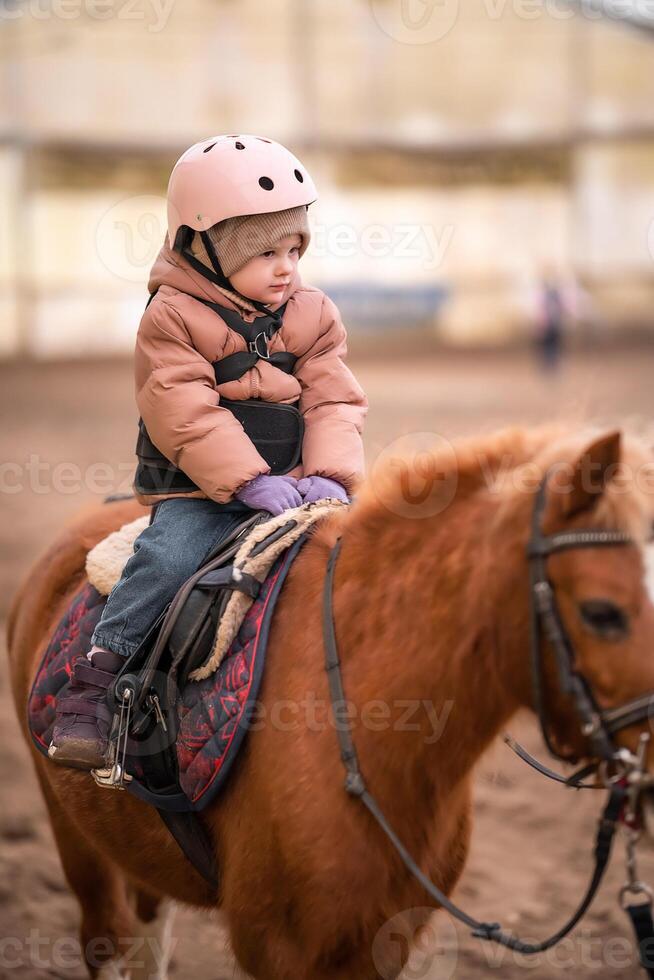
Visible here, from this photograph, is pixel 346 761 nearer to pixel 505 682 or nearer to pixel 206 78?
Result: pixel 505 682

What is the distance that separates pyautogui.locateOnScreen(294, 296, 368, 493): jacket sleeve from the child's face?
0.19 metres

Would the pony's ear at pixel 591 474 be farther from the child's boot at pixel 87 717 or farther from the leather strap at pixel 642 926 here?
the child's boot at pixel 87 717

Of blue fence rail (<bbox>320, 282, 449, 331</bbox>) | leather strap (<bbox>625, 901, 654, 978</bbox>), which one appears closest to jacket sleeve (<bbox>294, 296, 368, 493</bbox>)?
leather strap (<bbox>625, 901, 654, 978</bbox>)

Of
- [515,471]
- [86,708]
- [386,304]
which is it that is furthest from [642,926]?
[386,304]

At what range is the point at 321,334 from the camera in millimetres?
Answer: 2738

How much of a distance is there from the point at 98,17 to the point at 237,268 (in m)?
23.3

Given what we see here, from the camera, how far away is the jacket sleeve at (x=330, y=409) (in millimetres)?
2619

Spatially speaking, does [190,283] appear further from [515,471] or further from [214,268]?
[515,471]

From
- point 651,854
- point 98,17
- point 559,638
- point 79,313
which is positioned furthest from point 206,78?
point 559,638

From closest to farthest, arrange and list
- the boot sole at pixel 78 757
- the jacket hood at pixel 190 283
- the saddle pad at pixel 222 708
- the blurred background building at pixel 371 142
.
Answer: the saddle pad at pixel 222 708
the boot sole at pixel 78 757
the jacket hood at pixel 190 283
the blurred background building at pixel 371 142

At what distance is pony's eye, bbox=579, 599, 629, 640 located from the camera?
1.73 m

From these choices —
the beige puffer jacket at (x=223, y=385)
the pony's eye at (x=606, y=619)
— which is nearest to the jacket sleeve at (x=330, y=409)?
the beige puffer jacket at (x=223, y=385)

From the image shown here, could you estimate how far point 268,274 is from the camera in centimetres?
252

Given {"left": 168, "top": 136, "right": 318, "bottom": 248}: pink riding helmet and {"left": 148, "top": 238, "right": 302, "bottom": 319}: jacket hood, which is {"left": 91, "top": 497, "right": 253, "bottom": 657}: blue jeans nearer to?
{"left": 148, "top": 238, "right": 302, "bottom": 319}: jacket hood
